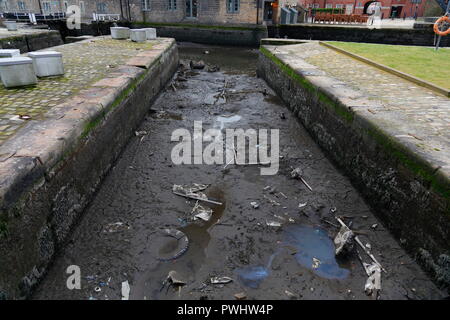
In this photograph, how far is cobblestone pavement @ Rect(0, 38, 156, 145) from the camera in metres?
4.53

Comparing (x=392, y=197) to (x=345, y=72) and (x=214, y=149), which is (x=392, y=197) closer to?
(x=214, y=149)

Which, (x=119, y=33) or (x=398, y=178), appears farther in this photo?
(x=119, y=33)

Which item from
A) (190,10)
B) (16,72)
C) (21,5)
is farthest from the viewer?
(21,5)

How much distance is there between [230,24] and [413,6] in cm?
2188

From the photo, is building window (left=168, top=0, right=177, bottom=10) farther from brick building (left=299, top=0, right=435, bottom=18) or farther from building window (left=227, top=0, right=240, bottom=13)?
brick building (left=299, top=0, right=435, bottom=18)

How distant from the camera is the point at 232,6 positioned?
2492cm

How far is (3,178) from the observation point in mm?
2838

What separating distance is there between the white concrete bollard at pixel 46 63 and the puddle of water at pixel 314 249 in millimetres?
5927

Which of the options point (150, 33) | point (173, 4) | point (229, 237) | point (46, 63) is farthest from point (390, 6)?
point (229, 237)

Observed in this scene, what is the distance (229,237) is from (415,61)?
837 centimetres

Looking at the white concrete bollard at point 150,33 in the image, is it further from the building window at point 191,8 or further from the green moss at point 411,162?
the building window at point 191,8

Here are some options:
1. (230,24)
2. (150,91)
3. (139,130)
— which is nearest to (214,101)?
(150,91)

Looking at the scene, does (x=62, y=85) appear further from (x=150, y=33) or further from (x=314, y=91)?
(x=150, y=33)

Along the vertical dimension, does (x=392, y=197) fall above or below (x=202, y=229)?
above
